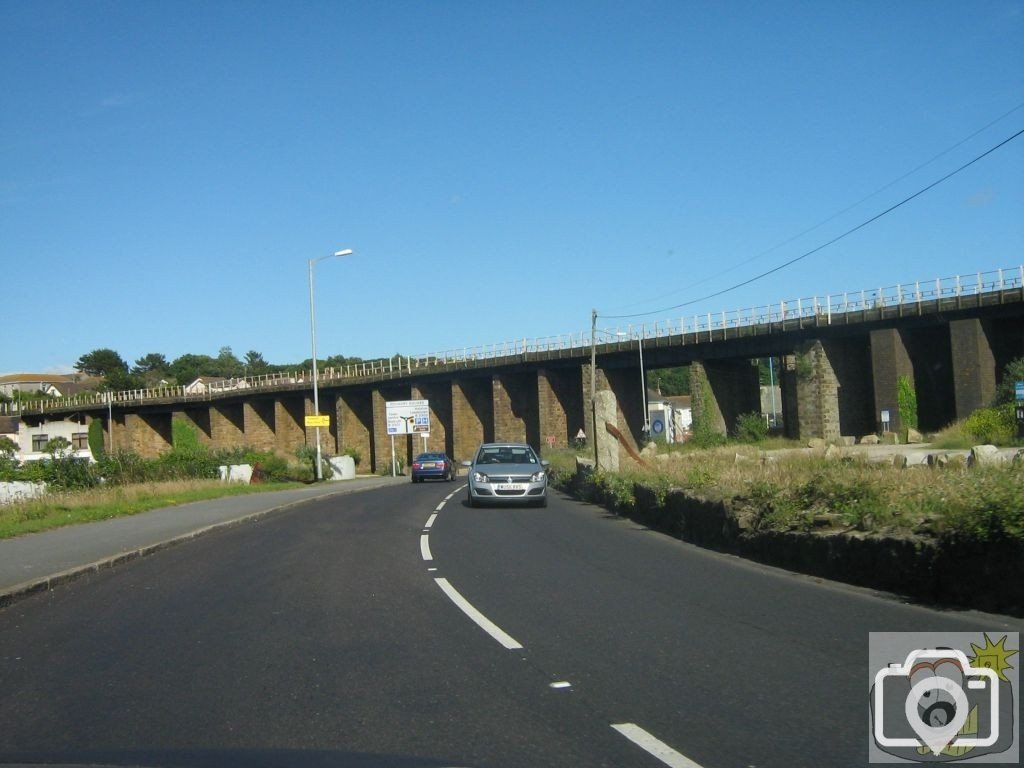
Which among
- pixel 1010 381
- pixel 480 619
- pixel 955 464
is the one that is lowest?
pixel 480 619

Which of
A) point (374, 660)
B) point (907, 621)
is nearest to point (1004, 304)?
point (907, 621)

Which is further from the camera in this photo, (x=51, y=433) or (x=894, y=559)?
(x=51, y=433)

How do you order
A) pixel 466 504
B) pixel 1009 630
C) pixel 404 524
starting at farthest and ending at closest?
pixel 466 504 → pixel 404 524 → pixel 1009 630

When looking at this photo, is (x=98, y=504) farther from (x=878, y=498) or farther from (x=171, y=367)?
(x=171, y=367)

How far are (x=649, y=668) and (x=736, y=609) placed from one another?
2.56 metres

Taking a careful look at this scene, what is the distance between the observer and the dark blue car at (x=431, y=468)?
49562mm

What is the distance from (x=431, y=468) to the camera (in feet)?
163

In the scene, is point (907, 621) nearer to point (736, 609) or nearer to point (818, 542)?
point (736, 609)

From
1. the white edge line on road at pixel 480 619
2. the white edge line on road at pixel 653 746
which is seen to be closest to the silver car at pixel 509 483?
the white edge line on road at pixel 480 619

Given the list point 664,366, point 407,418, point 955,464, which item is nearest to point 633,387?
point 664,366

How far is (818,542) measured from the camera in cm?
1138

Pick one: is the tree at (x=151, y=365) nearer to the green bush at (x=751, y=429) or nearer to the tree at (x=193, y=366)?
the tree at (x=193, y=366)

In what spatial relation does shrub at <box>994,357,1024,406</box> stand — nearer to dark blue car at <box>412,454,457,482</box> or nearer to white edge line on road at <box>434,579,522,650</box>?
dark blue car at <box>412,454,457,482</box>

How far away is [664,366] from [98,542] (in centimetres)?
5406
